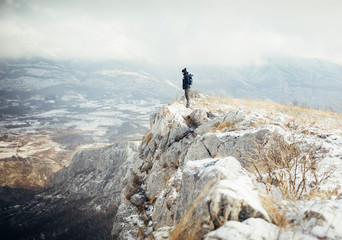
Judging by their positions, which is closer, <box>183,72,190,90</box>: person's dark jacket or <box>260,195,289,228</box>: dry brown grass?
<box>260,195,289,228</box>: dry brown grass

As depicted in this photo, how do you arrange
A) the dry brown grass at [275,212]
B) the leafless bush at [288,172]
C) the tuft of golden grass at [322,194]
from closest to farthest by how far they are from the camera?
the dry brown grass at [275,212] < the tuft of golden grass at [322,194] < the leafless bush at [288,172]

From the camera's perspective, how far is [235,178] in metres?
5.23

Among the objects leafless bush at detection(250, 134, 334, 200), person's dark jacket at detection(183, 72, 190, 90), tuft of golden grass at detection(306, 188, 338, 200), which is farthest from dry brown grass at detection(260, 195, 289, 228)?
person's dark jacket at detection(183, 72, 190, 90)

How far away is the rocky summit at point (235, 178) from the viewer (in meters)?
4.14

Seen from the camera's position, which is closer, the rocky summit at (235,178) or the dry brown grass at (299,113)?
the rocky summit at (235,178)

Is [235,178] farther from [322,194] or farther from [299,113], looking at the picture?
[299,113]

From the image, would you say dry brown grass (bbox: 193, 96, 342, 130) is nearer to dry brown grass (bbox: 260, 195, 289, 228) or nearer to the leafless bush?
the leafless bush

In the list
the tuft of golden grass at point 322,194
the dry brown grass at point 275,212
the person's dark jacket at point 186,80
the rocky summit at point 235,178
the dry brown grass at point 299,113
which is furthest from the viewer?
the person's dark jacket at point 186,80

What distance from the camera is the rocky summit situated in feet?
13.6

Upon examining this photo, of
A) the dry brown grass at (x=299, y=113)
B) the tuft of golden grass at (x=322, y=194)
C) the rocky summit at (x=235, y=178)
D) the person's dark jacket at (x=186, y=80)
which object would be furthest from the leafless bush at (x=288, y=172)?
the person's dark jacket at (x=186, y=80)

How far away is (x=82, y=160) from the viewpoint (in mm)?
133625

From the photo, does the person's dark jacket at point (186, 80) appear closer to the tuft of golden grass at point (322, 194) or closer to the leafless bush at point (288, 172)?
the leafless bush at point (288, 172)

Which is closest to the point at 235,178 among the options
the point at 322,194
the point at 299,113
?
the point at 322,194

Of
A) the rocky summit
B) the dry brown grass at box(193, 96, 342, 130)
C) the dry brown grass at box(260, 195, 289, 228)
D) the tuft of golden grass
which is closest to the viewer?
the dry brown grass at box(260, 195, 289, 228)
